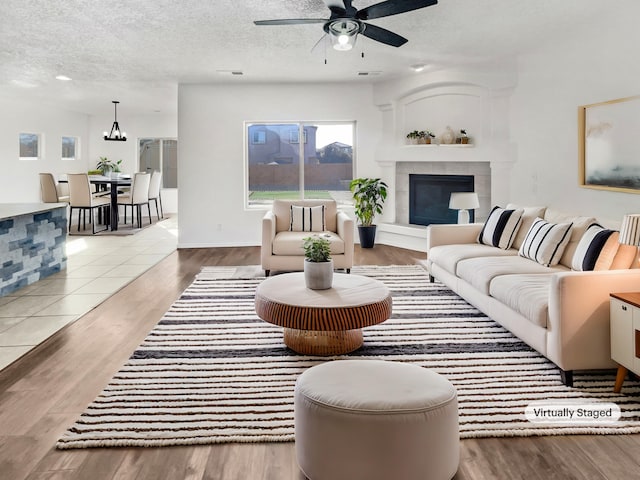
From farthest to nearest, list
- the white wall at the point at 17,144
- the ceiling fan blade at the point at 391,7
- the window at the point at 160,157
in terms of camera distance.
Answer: the window at the point at 160,157 < the white wall at the point at 17,144 < the ceiling fan blade at the point at 391,7

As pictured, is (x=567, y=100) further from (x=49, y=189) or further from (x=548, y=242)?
(x=49, y=189)

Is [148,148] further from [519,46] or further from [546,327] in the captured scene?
[546,327]

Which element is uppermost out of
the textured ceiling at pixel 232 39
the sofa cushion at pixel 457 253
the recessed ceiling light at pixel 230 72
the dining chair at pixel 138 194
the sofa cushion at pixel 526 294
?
the recessed ceiling light at pixel 230 72

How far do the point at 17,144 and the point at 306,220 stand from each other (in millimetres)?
6550

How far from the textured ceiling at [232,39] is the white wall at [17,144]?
5.87 feet

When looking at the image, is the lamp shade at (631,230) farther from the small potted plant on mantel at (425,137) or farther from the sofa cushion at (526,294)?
the small potted plant on mantel at (425,137)

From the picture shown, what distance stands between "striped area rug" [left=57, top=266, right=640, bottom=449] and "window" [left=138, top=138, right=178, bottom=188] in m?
8.83

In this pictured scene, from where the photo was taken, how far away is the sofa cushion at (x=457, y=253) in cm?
447

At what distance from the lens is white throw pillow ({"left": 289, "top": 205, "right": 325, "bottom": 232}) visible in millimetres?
5965

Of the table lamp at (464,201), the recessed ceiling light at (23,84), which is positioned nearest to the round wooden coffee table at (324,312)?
the table lamp at (464,201)

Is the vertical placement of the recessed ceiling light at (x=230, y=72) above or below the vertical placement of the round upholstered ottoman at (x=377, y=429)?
above

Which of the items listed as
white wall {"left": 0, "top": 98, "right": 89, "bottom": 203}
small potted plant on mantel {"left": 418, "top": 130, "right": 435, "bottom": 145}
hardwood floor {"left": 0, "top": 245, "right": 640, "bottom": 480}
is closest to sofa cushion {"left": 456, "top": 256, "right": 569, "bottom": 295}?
hardwood floor {"left": 0, "top": 245, "right": 640, "bottom": 480}

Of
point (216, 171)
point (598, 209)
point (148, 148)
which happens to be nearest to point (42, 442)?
point (598, 209)

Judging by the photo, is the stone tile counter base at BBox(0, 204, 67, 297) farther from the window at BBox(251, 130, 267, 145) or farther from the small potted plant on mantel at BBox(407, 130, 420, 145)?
the small potted plant on mantel at BBox(407, 130, 420, 145)
